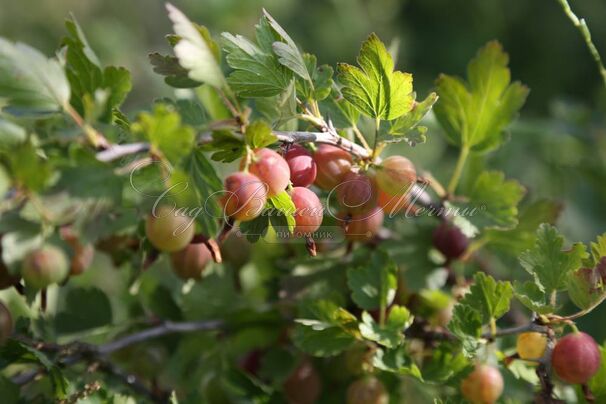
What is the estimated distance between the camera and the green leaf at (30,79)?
0.52m

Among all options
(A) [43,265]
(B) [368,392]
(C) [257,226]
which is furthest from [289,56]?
(B) [368,392]

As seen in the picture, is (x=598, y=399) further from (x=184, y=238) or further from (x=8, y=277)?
(x=8, y=277)

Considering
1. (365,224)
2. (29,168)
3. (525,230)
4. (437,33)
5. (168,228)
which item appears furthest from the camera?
(437,33)

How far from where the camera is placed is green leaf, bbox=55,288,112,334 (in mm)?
823

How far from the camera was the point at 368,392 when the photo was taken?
734 millimetres

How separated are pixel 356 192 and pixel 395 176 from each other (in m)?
0.04

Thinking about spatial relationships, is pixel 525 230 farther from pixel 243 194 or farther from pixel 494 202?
pixel 243 194

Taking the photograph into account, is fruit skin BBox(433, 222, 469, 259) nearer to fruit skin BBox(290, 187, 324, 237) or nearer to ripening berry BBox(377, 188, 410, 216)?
ripening berry BBox(377, 188, 410, 216)

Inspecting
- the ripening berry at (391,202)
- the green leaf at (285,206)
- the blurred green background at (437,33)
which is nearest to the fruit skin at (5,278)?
the green leaf at (285,206)

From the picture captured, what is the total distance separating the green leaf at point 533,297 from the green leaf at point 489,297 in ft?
0.03

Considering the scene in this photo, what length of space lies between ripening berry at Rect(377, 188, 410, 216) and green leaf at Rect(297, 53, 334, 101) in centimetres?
11

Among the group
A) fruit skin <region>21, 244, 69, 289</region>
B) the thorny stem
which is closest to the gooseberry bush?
fruit skin <region>21, 244, 69, 289</region>

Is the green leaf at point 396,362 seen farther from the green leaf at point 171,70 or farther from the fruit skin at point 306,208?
the green leaf at point 171,70

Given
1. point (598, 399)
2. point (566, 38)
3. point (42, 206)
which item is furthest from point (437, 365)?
point (566, 38)
